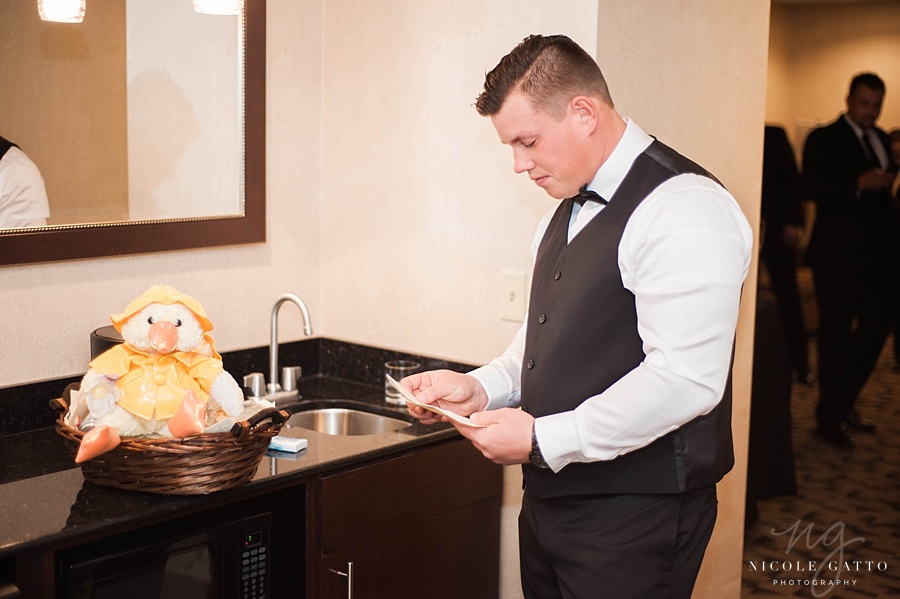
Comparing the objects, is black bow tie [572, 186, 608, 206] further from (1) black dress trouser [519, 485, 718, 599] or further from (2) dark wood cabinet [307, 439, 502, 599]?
(2) dark wood cabinet [307, 439, 502, 599]

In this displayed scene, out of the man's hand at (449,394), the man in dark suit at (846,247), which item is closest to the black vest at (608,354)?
the man's hand at (449,394)

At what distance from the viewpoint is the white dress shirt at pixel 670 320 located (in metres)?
1.68

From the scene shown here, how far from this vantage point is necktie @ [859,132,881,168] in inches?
213

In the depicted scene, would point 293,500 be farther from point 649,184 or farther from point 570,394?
point 649,184

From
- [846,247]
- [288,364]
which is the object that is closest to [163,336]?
[288,364]

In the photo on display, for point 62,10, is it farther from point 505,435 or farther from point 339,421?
point 505,435

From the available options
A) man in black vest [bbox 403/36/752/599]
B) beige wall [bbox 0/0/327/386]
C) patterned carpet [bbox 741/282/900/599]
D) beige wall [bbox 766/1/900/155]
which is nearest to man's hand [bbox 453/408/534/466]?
man in black vest [bbox 403/36/752/599]

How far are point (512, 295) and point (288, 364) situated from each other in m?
0.74

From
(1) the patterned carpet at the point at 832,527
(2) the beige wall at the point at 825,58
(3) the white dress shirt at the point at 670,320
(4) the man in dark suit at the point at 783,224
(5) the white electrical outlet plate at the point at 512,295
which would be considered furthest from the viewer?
(2) the beige wall at the point at 825,58

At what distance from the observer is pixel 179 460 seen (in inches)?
69.6

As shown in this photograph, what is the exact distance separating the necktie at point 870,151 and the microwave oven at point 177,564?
445cm

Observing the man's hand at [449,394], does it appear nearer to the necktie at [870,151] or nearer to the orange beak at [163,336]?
the orange beak at [163,336]

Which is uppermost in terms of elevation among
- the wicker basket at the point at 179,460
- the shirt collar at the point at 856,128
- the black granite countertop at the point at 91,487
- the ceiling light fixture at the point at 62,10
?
the shirt collar at the point at 856,128

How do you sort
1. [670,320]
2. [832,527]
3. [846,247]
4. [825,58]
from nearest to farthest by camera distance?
[670,320] < [832,527] < [846,247] < [825,58]
